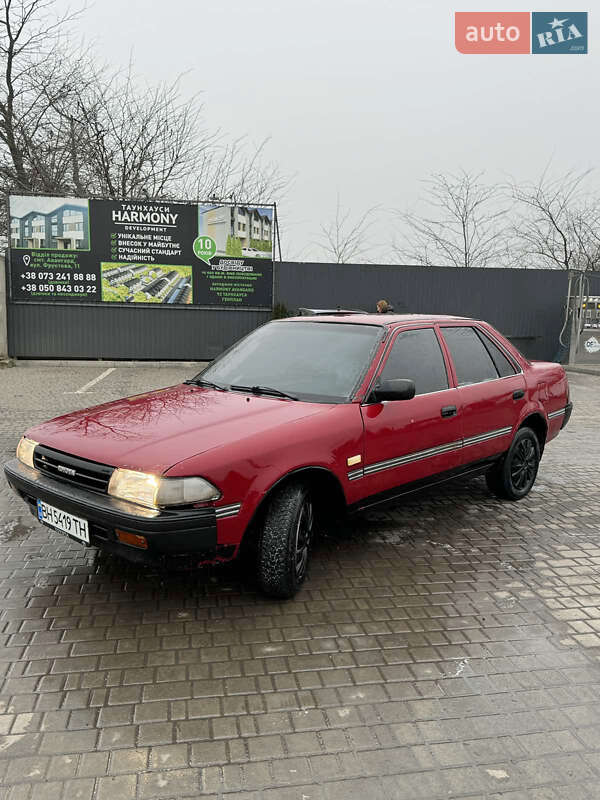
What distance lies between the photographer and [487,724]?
245 cm

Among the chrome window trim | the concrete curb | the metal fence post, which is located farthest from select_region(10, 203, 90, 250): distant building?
the chrome window trim

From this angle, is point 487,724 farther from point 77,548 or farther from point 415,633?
point 77,548

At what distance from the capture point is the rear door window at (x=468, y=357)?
15.2ft

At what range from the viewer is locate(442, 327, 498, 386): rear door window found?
464 centimetres

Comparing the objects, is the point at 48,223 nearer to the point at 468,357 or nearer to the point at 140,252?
the point at 140,252

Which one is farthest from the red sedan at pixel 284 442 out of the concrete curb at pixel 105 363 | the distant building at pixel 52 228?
the distant building at pixel 52 228

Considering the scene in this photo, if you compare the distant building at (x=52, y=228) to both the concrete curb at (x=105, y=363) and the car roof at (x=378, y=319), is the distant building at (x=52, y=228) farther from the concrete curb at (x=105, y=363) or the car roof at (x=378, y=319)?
the car roof at (x=378, y=319)

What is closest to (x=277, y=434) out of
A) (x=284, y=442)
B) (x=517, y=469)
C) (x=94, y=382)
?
(x=284, y=442)

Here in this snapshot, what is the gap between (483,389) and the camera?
186 inches

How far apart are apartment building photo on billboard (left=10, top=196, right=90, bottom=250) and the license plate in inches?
491

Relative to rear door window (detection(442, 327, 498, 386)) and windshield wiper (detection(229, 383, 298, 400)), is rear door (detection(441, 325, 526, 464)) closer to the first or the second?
rear door window (detection(442, 327, 498, 386))

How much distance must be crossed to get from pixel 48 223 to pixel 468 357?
12651mm

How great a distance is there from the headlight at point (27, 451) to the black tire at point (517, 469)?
366cm

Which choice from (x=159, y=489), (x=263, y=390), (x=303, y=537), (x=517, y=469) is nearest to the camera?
(x=159, y=489)
